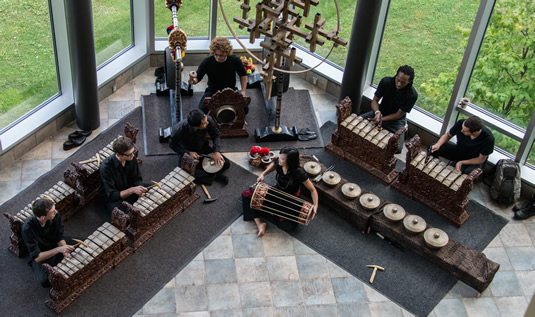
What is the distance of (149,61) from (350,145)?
3.91m

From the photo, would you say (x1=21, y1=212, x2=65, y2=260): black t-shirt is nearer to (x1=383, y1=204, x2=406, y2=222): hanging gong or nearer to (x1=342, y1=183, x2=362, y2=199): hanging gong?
(x1=342, y1=183, x2=362, y2=199): hanging gong

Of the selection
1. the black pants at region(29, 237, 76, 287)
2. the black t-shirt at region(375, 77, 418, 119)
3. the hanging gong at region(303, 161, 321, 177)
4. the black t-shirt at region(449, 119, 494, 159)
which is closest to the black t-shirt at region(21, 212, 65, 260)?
the black pants at region(29, 237, 76, 287)

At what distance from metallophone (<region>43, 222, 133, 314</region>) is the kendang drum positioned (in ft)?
5.73

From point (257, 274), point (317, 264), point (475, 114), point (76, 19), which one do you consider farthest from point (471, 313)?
point (76, 19)

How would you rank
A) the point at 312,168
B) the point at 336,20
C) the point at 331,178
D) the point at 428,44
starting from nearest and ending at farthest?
1. the point at 331,178
2. the point at 312,168
3. the point at 428,44
4. the point at 336,20

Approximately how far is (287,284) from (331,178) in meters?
1.71

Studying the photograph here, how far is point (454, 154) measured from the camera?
380 inches

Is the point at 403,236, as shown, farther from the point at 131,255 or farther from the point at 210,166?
the point at 131,255

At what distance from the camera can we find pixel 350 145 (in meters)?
9.98

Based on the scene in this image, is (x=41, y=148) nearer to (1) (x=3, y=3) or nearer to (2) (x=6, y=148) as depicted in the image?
(2) (x=6, y=148)

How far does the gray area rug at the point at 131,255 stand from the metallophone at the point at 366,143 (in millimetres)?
1566

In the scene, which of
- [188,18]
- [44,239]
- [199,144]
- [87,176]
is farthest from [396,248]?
[188,18]

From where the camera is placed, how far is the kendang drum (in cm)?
853

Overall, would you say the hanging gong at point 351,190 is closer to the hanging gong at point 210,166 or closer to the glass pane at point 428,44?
the hanging gong at point 210,166
